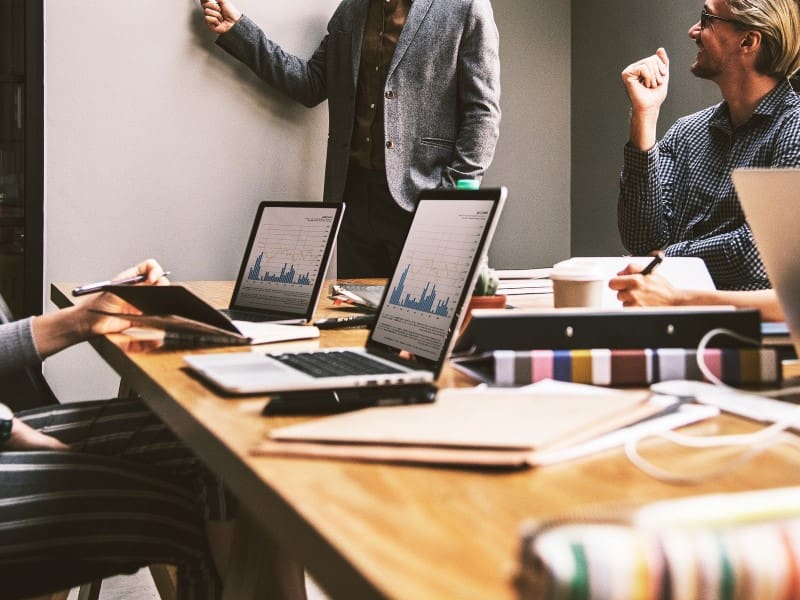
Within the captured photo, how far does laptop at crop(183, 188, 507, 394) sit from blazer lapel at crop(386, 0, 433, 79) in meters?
1.88

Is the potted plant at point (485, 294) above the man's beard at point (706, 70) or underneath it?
underneath

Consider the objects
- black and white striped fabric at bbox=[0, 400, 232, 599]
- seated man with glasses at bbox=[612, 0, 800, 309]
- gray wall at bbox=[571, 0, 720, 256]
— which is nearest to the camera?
black and white striped fabric at bbox=[0, 400, 232, 599]

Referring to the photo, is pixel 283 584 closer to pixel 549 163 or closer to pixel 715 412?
pixel 715 412

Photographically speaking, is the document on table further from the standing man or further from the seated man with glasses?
the standing man

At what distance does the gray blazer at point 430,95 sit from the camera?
292cm

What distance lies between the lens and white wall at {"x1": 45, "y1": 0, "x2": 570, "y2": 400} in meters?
2.93

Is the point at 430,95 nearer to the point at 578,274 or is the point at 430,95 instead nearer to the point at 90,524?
the point at 578,274

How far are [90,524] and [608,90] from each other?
3.31 m

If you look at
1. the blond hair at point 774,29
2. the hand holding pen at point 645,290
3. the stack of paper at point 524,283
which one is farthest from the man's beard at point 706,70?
the hand holding pen at point 645,290

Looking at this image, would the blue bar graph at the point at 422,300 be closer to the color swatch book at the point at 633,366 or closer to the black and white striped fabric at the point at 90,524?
the color swatch book at the point at 633,366

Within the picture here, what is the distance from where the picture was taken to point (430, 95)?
2.97 meters

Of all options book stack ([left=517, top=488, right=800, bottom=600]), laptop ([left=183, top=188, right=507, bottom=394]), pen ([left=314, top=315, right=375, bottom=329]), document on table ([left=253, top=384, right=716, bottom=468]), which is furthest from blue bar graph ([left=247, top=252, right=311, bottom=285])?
book stack ([left=517, top=488, right=800, bottom=600])

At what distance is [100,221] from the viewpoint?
9.82 feet

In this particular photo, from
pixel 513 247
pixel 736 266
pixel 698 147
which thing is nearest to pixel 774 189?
pixel 736 266
